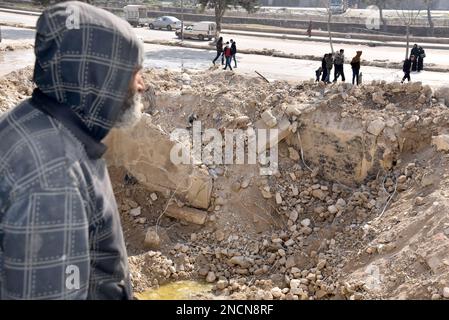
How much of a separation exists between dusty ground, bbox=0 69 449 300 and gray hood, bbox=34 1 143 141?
18.6 feet

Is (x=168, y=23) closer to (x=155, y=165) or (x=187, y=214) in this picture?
(x=155, y=165)

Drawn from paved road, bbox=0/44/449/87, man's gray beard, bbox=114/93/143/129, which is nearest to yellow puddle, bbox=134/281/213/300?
man's gray beard, bbox=114/93/143/129

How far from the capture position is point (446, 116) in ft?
28.3

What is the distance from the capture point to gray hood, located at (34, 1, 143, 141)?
1.62m

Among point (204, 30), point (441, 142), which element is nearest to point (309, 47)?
point (204, 30)

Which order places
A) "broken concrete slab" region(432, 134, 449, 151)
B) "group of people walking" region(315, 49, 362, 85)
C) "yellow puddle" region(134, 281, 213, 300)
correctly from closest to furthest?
1. "yellow puddle" region(134, 281, 213, 300)
2. "broken concrete slab" region(432, 134, 449, 151)
3. "group of people walking" region(315, 49, 362, 85)

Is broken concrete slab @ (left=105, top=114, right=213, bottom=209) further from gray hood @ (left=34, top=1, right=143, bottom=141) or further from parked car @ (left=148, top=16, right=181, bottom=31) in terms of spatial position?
parked car @ (left=148, top=16, right=181, bottom=31)

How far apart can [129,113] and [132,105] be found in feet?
0.10

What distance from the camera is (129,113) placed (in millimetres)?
1873

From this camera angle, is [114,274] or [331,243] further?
[331,243]

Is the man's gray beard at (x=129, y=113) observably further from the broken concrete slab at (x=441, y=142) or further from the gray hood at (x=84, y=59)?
the broken concrete slab at (x=441, y=142)
